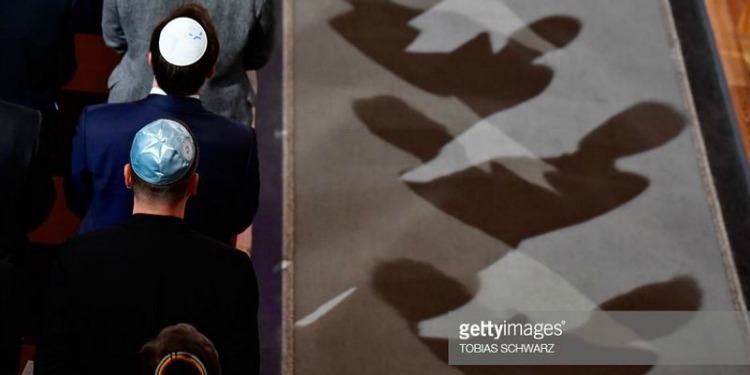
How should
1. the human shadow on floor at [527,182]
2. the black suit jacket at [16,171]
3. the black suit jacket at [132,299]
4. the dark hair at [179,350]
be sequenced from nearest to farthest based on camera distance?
the dark hair at [179,350] < the black suit jacket at [132,299] < the black suit jacket at [16,171] < the human shadow on floor at [527,182]

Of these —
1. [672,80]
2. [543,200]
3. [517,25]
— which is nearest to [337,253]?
[543,200]

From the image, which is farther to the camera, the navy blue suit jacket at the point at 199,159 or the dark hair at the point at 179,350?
the navy blue suit jacket at the point at 199,159

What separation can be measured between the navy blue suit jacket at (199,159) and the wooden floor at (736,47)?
2.05 metres

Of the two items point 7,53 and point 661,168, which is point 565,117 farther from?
point 7,53

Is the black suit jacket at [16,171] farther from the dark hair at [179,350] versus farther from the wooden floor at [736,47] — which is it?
the wooden floor at [736,47]

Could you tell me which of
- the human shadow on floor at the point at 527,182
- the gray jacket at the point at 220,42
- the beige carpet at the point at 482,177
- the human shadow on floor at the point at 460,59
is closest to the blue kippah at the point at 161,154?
the gray jacket at the point at 220,42

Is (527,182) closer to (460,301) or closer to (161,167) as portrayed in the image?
(460,301)

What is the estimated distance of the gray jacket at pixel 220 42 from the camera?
2691mm

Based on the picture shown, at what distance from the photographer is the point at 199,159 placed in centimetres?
235

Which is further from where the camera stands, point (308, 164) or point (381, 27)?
point (381, 27)

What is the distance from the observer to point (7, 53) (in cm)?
261

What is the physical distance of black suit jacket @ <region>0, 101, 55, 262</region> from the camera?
7.52 ft

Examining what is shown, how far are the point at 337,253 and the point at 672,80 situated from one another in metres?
1.51

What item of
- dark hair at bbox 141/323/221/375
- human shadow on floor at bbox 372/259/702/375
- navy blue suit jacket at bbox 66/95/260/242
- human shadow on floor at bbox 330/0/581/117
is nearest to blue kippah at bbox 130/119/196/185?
navy blue suit jacket at bbox 66/95/260/242
